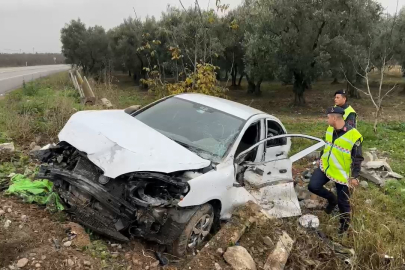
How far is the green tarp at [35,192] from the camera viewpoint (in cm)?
424

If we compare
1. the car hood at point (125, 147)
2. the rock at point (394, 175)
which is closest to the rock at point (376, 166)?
the rock at point (394, 175)

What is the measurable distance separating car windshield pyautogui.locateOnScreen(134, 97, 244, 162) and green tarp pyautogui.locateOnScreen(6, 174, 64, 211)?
1458mm

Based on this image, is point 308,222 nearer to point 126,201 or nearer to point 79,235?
point 126,201

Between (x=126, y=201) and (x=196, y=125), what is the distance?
156 centimetres

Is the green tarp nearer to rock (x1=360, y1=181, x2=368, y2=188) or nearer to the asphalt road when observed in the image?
rock (x1=360, y1=181, x2=368, y2=188)

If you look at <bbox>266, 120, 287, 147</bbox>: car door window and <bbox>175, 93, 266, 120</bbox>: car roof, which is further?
<bbox>266, 120, 287, 147</bbox>: car door window

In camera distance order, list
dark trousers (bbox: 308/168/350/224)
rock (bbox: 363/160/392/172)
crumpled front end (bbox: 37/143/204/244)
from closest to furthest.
Answer: 1. crumpled front end (bbox: 37/143/204/244)
2. dark trousers (bbox: 308/168/350/224)
3. rock (bbox: 363/160/392/172)

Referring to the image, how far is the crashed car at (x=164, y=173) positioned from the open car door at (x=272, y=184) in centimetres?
1

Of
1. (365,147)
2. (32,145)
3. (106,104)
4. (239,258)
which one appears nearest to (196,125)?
(239,258)

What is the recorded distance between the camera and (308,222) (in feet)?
15.4

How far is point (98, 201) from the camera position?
3613 millimetres

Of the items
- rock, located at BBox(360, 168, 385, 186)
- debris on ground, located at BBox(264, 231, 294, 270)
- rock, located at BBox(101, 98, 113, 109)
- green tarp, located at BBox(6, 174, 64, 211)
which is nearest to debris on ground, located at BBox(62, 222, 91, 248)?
green tarp, located at BBox(6, 174, 64, 211)

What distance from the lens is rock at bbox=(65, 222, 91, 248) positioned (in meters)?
3.54

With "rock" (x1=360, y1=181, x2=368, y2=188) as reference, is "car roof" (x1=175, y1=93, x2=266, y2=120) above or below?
above
